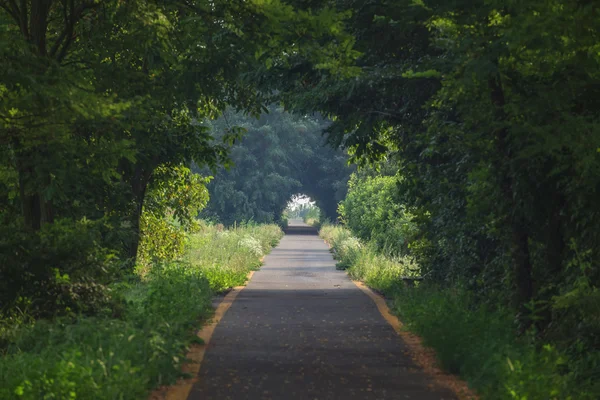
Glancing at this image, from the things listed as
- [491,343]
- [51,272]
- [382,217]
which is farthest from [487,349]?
[382,217]

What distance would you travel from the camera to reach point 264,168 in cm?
7656

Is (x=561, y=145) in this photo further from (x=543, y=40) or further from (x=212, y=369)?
(x=212, y=369)

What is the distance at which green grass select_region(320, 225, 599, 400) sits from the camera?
332 inches

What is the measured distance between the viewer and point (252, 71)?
18828 mm

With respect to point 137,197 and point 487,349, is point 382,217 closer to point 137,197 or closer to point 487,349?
point 137,197

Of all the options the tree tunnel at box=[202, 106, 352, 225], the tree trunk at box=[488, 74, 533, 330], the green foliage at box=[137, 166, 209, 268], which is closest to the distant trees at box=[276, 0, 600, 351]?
the tree trunk at box=[488, 74, 533, 330]

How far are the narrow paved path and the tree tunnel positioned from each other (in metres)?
51.4

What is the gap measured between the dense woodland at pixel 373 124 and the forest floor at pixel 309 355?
4.03 ft

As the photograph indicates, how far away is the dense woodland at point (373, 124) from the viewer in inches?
383

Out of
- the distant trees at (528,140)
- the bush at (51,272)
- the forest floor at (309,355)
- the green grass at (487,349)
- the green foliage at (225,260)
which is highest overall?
the distant trees at (528,140)

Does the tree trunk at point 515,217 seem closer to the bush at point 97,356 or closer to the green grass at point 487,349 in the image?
the green grass at point 487,349

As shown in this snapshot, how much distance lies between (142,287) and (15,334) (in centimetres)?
722

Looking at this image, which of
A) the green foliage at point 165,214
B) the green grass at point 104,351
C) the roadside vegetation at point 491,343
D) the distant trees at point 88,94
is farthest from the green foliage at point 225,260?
the green grass at point 104,351

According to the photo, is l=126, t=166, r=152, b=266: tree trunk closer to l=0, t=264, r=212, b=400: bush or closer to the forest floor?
the forest floor
